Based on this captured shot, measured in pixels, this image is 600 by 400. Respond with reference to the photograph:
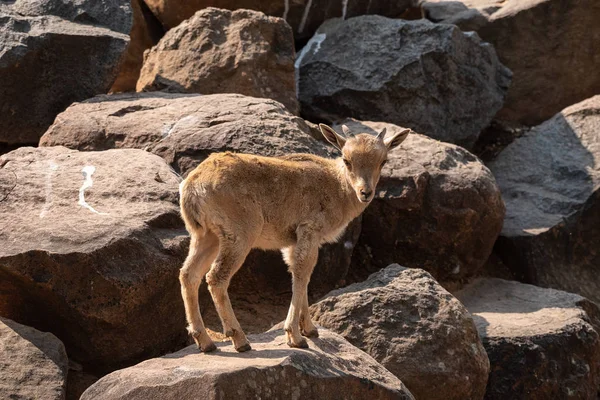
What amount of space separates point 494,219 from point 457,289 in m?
1.21

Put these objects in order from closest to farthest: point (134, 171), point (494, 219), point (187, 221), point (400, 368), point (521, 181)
Result: point (187, 221)
point (400, 368)
point (134, 171)
point (494, 219)
point (521, 181)

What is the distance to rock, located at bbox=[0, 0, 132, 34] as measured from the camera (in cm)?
1553

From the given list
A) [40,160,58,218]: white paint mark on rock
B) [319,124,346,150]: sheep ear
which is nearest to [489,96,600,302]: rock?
[319,124,346,150]: sheep ear

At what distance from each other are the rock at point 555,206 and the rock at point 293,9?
183 inches

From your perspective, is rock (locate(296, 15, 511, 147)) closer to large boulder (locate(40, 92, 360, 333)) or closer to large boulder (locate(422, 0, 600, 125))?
large boulder (locate(422, 0, 600, 125))

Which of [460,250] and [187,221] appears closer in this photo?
[187,221]

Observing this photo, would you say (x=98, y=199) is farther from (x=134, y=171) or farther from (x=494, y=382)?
(x=494, y=382)

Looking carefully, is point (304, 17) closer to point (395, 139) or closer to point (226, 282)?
point (395, 139)

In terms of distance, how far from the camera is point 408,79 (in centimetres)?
1669

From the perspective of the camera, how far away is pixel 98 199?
10.7 metres

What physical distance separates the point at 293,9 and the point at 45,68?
5.68m

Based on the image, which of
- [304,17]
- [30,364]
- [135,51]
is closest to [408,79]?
[304,17]

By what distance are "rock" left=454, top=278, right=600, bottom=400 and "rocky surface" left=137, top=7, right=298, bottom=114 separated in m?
5.34

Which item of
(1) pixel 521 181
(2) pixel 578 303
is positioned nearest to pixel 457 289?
(2) pixel 578 303
